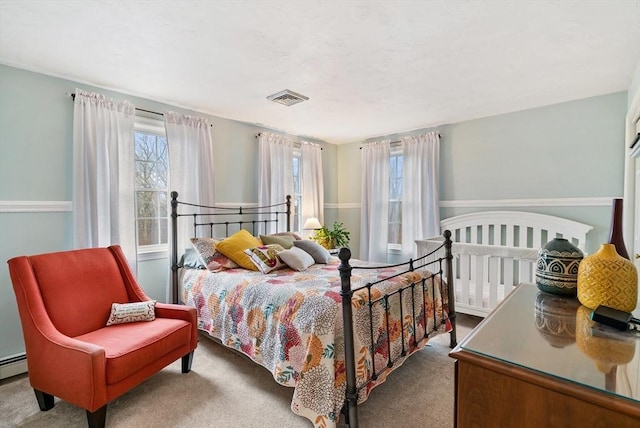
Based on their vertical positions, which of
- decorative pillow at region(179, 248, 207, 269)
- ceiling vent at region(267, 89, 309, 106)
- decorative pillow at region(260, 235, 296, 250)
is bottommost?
decorative pillow at region(179, 248, 207, 269)

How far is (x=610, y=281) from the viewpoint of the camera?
0.97m

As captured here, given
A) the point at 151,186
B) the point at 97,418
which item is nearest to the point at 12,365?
the point at 97,418

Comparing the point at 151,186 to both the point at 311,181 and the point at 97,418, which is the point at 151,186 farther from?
the point at 311,181

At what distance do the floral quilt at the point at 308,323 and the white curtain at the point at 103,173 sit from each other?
87cm

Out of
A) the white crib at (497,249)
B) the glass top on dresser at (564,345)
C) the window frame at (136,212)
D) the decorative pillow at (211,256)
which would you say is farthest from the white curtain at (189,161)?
the glass top on dresser at (564,345)

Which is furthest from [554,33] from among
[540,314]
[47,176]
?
[47,176]

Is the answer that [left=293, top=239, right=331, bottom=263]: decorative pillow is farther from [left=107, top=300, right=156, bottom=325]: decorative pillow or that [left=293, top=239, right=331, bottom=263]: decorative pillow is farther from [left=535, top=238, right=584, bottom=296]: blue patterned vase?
[left=535, top=238, right=584, bottom=296]: blue patterned vase

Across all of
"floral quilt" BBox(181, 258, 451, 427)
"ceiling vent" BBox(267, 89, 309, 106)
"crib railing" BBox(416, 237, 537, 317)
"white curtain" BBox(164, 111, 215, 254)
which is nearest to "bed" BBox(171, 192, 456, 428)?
"floral quilt" BBox(181, 258, 451, 427)

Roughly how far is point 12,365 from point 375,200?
4.31 metres

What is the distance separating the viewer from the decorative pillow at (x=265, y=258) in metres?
2.86

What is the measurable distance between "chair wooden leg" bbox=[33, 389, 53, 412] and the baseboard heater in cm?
76

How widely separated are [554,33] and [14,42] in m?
3.65

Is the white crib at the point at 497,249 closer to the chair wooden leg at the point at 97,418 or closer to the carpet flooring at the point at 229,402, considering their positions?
the carpet flooring at the point at 229,402

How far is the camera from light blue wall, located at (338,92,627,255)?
3.21 metres
